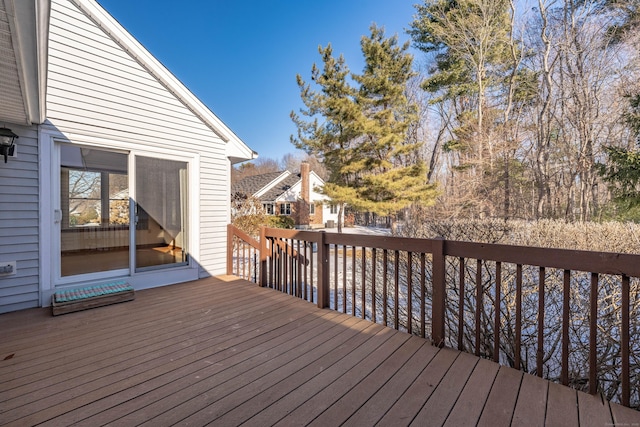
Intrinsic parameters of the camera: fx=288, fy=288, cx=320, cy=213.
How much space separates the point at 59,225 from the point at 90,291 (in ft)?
2.87

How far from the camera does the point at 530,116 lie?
12219 mm

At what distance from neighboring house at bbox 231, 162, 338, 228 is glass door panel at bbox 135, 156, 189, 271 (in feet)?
53.2

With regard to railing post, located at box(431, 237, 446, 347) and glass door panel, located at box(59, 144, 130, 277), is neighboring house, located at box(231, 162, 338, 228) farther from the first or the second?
railing post, located at box(431, 237, 446, 347)

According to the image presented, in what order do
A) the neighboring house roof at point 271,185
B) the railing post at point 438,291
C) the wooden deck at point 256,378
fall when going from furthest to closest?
1. the neighboring house roof at point 271,185
2. the railing post at point 438,291
3. the wooden deck at point 256,378

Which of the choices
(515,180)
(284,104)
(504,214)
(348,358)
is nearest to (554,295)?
(348,358)

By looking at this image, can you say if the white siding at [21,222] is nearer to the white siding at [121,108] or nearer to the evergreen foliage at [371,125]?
the white siding at [121,108]

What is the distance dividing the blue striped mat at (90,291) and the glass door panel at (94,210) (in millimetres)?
351

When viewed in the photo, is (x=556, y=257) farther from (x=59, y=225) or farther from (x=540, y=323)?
(x=59, y=225)

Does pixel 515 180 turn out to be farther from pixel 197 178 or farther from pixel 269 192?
pixel 269 192

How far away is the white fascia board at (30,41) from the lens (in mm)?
1387

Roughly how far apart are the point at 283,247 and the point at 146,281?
2016 millimetres

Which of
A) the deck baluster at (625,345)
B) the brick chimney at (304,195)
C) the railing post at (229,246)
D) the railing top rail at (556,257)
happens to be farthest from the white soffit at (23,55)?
the brick chimney at (304,195)

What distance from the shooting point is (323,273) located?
3314 mm

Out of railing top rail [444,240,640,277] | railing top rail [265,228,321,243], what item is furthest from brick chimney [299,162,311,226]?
railing top rail [444,240,640,277]
